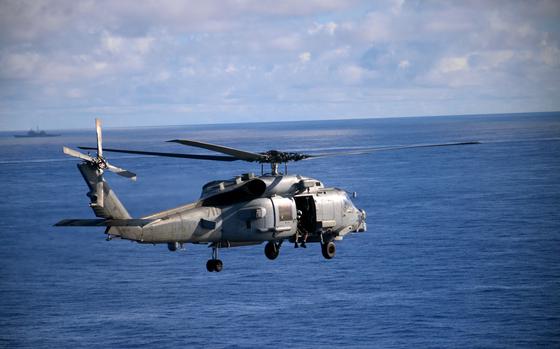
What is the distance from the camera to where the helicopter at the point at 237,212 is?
36.5 metres

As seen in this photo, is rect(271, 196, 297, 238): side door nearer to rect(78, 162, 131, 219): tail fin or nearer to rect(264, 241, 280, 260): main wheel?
rect(264, 241, 280, 260): main wheel

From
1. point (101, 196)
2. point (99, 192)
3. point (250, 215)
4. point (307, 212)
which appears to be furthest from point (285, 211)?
point (99, 192)

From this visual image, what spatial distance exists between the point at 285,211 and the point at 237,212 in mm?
2612

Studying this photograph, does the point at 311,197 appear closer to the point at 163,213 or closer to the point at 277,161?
the point at 277,161

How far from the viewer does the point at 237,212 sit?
1559 inches

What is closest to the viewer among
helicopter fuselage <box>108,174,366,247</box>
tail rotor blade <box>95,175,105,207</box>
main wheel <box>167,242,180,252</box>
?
tail rotor blade <box>95,175,105,207</box>

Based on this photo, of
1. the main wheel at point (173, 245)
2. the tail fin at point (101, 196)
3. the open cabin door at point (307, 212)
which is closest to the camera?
the tail fin at point (101, 196)

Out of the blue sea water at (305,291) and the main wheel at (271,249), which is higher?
the main wheel at (271,249)

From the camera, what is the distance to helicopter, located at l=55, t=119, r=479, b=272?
1438 inches

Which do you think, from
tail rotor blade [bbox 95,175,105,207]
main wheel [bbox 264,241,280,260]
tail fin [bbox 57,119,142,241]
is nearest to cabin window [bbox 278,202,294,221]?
main wheel [bbox 264,241,280,260]

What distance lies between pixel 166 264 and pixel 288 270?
1171 inches

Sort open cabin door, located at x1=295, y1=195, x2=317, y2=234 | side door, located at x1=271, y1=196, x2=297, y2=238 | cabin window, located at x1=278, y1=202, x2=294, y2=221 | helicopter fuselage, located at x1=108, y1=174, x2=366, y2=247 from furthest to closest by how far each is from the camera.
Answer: open cabin door, located at x1=295, y1=195, x2=317, y2=234, cabin window, located at x1=278, y1=202, x2=294, y2=221, side door, located at x1=271, y1=196, x2=297, y2=238, helicopter fuselage, located at x1=108, y1=174, x2=366, y2=247

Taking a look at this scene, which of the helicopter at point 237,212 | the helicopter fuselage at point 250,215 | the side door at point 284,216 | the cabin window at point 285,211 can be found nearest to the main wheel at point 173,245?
the helicopter at point 237,212

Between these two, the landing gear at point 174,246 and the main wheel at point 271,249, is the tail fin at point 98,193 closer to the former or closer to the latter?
the landing gear at point 174,246
